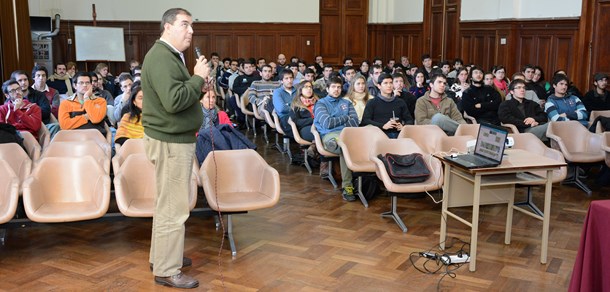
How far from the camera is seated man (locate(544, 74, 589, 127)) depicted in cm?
742

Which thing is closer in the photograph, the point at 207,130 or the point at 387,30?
the point at 207,130

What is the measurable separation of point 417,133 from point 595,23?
5507 mm

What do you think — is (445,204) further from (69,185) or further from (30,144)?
(30,144)

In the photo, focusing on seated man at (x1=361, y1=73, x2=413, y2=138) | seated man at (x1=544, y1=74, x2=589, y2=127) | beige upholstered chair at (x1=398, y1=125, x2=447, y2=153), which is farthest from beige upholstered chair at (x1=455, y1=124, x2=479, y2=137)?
seated man at (x1=544, y1=74, x2=589, y2=127)

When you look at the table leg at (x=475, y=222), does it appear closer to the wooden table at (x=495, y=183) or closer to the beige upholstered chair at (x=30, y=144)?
the wooden table at (x=495, y=183)

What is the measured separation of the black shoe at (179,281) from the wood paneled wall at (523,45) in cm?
842

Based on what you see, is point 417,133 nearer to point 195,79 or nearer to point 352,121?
point 352,121

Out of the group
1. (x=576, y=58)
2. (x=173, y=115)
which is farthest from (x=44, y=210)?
(x=576, y=58)

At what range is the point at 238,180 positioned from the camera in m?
4.79

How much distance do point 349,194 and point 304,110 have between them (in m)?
1.56

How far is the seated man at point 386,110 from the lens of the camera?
6.58 m

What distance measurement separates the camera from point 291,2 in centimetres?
1584

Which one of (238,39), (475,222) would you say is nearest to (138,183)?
(475,222)

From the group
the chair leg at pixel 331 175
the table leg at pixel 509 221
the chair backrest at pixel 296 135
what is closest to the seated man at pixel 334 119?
the chair leg at pixel 331 175
